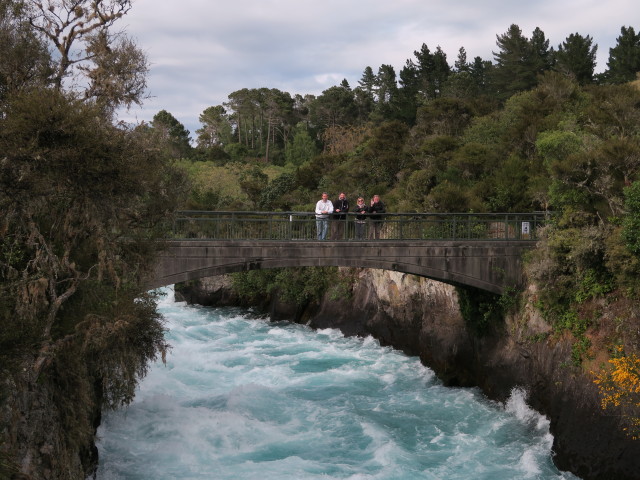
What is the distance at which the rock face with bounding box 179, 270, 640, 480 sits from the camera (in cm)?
1470

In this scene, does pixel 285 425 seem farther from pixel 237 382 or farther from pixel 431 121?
pixel 431 121

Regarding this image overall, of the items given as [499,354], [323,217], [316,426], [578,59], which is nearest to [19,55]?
[323,217]

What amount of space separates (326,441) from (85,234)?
947 cm

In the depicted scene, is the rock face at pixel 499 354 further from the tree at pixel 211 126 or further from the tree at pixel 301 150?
the tree at pixel 211 126

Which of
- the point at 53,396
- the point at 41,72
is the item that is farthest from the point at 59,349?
the point at 41,72

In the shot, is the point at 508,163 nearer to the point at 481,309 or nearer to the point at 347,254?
the point at 481,309

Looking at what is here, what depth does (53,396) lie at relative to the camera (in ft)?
39.5

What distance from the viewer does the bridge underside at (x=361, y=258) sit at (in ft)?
57.5

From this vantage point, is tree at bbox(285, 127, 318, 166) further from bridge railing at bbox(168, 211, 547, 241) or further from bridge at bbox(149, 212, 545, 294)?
bridge at bbox(149, 212, 545, 294)

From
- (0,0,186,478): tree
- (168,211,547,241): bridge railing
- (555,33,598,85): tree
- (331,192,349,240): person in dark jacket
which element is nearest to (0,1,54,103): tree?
(0,0,186,478): tree

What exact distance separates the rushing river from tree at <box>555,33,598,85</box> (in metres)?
31.5

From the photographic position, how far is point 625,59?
51.5 m

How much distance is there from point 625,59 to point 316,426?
153 feet

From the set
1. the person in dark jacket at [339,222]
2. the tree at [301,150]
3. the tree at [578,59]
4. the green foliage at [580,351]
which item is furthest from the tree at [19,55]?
the tree at [301,150]
